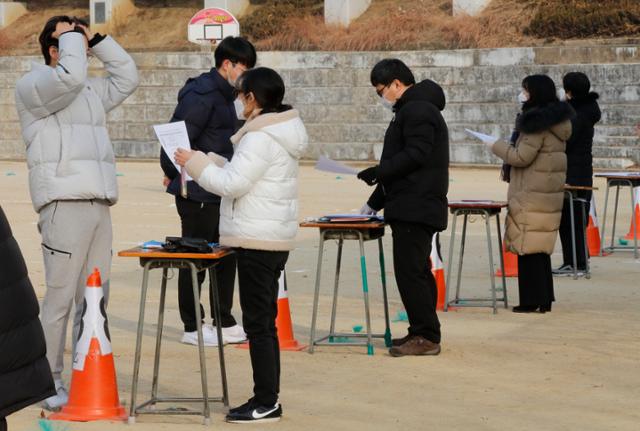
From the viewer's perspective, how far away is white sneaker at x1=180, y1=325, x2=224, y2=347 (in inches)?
367

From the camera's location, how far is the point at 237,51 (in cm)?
914

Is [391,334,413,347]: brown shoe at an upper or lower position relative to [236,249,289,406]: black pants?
lower

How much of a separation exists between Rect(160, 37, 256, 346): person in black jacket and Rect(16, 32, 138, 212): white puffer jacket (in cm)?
178

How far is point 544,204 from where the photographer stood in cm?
1088

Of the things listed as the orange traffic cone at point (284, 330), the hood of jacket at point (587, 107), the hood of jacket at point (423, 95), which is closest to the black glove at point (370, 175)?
the hood of jacket at point (423, 95)

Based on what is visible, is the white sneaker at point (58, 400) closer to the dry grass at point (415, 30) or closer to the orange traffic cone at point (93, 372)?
the orange traffic cone at point (93, 372)

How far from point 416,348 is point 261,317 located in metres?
2.20

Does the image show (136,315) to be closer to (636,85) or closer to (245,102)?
(245,102)

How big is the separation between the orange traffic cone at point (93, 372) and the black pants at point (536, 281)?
4501mm

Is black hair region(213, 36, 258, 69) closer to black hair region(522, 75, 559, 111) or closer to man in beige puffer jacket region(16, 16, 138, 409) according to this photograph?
man in beige puffer jacket region(16, 16, 138, 409)

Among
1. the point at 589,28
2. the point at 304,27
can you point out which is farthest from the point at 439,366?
the point at 304,27

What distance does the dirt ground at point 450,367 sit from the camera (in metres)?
7.16

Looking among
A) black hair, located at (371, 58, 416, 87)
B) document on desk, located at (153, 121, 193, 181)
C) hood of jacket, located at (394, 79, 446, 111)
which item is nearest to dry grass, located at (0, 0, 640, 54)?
hood of jacket, located at (394, 79, 446, 111)

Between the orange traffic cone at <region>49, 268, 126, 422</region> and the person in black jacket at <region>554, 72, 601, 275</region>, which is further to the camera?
the person in black jacket at <region>554, 72, 601, 275</region>
